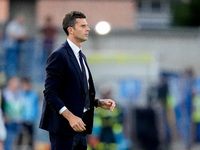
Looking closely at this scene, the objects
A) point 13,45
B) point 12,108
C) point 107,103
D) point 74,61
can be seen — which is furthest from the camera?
point 13,45

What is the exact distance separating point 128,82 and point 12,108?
635cm

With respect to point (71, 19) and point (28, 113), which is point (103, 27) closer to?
point (28, 113)

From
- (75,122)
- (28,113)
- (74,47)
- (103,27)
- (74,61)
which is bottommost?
(28,113)

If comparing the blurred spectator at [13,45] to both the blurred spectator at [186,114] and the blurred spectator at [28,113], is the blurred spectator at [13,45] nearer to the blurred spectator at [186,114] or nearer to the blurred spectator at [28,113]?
the blurred spectator at [28,113]

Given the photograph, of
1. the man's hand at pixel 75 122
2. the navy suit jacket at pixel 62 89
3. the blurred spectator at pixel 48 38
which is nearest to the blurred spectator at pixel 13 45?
the blurred spectator at pixel 48 38

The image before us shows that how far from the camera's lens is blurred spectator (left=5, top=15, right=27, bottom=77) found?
744 inches

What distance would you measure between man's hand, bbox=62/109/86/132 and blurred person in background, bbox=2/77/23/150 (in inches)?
336

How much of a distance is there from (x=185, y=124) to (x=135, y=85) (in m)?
2.23

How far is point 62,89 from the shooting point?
582 cm

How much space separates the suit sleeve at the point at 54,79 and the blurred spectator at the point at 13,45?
13.2 meters

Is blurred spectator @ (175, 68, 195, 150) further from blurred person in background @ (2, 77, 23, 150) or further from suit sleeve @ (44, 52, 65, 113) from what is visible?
suit sleeve @ (44, 52, 65, 113)

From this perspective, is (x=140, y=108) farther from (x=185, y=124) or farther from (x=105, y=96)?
(x=105, y=96)

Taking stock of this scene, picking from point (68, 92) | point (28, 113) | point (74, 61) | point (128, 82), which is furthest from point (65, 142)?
point (128, 82)

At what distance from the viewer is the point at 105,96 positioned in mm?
14852
